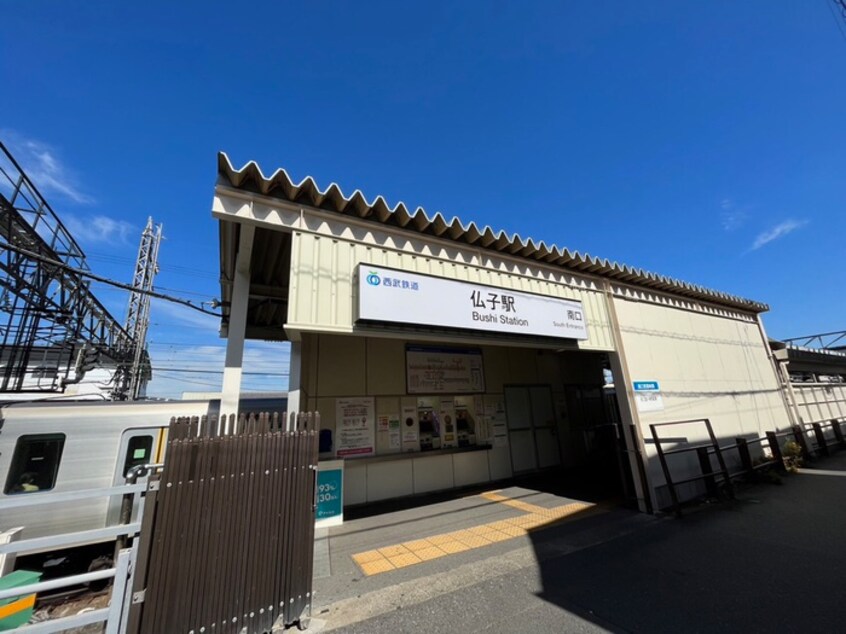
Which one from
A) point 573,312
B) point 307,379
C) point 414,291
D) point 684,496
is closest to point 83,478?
point 307,379

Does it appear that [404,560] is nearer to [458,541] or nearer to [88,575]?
[458,541]

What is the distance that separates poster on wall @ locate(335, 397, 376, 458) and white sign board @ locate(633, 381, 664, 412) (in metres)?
5.03

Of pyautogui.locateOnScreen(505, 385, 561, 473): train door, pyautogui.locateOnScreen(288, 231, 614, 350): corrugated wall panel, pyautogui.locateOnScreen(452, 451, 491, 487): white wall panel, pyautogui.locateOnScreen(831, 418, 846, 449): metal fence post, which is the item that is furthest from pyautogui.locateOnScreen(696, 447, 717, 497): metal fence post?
pyautogui.locateOnScreen(831, 418, 846, 449): metal fence post

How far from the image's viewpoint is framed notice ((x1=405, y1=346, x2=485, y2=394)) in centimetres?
763

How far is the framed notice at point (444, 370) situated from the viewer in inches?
301

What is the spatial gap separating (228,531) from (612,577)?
379 cm

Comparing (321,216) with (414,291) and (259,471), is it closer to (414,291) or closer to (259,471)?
(414,291)

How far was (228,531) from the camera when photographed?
2734 millimetres

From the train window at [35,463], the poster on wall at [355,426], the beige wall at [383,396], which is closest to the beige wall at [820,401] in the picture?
the beige wall at [383,396]

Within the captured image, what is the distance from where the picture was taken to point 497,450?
838 centimetres

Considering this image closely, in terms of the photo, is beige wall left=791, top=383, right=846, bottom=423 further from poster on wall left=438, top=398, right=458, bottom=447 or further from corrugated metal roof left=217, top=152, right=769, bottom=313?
poster on wall left=438, top=398, right=458, bottom=447

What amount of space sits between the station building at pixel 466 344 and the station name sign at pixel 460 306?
24 millimetres

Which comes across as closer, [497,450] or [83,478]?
[83,478]

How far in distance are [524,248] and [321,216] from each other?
3.33 meters
